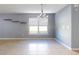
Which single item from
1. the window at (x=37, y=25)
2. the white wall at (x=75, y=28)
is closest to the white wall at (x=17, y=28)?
the window at (x=37, y=25)

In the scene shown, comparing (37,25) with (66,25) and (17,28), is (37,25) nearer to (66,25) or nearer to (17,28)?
(17,28)

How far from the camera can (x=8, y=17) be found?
27.9 feet

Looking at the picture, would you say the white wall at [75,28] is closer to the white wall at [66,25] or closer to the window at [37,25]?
the white wall at [66,25]

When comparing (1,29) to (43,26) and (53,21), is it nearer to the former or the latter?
(43,26)

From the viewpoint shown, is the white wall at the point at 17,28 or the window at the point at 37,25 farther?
the white wall at the point at 17,28

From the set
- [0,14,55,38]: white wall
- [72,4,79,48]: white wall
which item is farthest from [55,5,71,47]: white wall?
[0,14,55,38]: white wall

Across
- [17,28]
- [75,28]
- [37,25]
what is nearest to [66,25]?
[75,28]

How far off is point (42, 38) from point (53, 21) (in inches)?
61.5

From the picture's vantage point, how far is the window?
824 cm

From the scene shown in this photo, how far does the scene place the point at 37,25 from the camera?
326 inches

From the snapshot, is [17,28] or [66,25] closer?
[66,25]

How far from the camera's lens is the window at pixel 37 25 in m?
8.24
